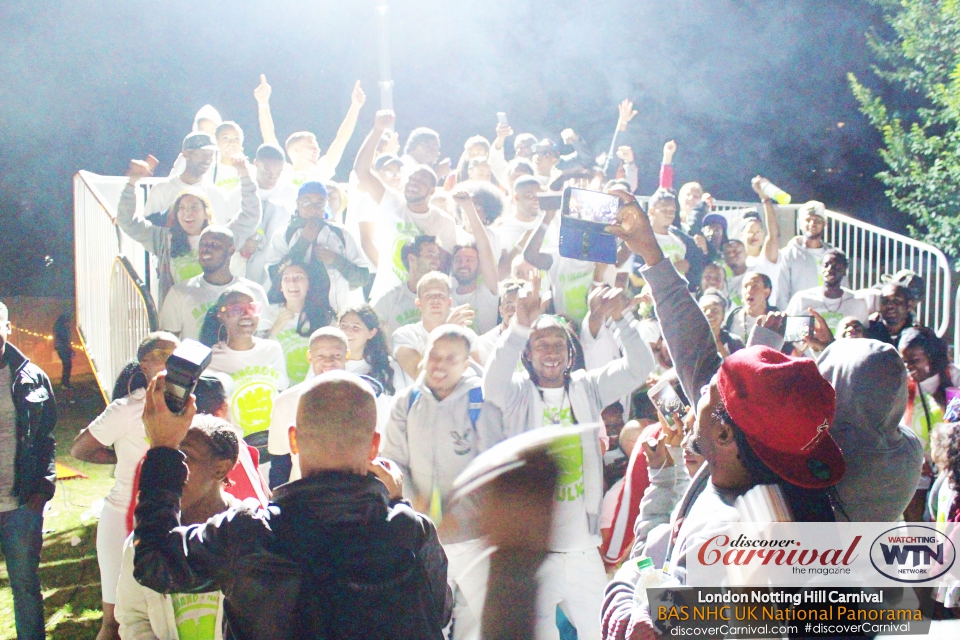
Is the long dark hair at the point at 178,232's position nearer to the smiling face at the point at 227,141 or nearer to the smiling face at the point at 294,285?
the smiling face at the point at 294,285

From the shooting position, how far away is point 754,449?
1.50 m

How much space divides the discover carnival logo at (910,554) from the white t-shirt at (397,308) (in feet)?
10.5

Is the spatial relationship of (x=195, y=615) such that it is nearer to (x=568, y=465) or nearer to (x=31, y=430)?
(x=568, y=465)

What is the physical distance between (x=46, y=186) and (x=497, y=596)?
10.4 meters

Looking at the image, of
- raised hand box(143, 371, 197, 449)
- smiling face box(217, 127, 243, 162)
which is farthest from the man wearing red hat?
smiling face box(217, 127, 243, 162)

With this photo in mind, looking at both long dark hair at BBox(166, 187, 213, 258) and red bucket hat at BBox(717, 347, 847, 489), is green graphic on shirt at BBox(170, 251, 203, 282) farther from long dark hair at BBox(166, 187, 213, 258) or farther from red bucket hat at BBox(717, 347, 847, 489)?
red bucket hat at BBox(717, 347, 847, 489)

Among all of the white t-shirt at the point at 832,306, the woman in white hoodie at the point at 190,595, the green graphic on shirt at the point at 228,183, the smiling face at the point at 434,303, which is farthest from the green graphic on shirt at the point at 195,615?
the white t-shirt at the point at 832,306

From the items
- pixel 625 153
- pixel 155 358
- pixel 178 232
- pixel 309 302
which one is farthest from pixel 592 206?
pixel 625 153

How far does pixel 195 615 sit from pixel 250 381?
1.99m

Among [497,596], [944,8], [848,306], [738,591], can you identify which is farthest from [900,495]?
[944,8]

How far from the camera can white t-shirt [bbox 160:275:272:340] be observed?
4445 millimetres

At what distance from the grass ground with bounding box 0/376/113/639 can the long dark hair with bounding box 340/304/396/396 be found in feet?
4.99

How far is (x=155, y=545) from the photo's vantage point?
1.57m

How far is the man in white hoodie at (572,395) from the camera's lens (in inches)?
121
